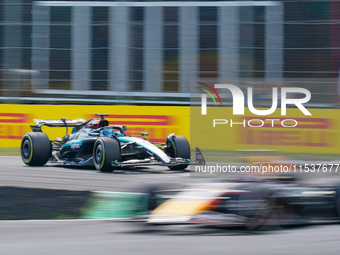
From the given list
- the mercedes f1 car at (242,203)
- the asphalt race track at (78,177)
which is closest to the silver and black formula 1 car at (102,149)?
the asphalt race track at (78,177)

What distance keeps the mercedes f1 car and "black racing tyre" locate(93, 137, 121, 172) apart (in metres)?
3.64

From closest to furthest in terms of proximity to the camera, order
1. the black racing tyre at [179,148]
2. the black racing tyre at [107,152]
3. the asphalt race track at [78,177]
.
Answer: the asphalt race track at [78,177], the black racing tyre at [107,152], the black racing tyre at [179,148]

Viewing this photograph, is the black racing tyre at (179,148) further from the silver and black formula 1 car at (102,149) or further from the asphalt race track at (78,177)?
the asphalt race track at (78,177)

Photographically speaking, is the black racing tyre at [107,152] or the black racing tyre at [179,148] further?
the black racing tyre at [179,148]

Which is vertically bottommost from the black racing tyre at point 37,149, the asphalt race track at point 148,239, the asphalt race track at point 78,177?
the asphalt race track at point 78,177

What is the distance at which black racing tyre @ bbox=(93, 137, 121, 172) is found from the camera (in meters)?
8.59

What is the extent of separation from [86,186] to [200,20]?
5735 millimetres

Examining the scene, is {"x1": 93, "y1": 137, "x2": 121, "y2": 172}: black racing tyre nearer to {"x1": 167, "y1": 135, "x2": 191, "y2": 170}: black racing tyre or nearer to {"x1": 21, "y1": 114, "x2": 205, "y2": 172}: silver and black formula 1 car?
{"x1": 21, "y1": 114, "x2": 205, "y2": 172}: silver and black formula 1 car

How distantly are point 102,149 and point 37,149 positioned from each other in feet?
4.46

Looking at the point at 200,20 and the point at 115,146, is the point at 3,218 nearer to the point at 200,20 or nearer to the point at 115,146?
the point at 115,146

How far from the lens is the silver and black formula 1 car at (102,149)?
8641mm

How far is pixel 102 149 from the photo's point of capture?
8.66m

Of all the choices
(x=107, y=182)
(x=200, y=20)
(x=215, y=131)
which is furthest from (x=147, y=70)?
(x=215, y=131)

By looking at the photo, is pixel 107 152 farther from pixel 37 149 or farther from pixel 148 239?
pixel 148 239
